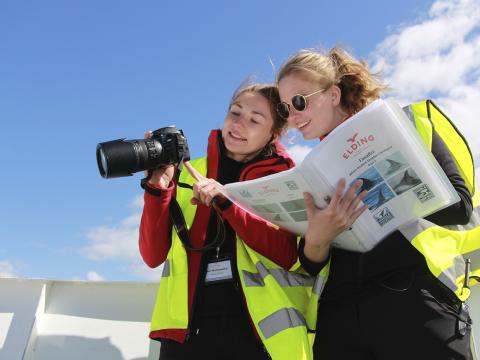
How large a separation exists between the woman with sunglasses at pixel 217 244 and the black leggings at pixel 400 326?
17 cm

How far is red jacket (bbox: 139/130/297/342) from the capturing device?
1.82 meters

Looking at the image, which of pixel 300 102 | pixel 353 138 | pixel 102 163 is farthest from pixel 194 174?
pixel 353 138

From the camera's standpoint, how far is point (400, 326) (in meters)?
1.40

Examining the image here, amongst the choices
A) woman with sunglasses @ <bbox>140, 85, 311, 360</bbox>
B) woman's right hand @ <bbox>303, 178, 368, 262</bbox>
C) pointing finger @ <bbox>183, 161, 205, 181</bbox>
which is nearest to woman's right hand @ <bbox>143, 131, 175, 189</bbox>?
woman with sunglasses @ <bbox>140, 85, 311, 360</bbox>

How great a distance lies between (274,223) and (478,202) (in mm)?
706

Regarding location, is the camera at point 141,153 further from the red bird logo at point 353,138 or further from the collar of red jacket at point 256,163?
the red bird logo at point 353,138

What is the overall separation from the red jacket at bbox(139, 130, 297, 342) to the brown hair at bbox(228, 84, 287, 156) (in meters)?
0.07

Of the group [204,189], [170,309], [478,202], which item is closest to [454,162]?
[478,202]

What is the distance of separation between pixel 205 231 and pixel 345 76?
864mm

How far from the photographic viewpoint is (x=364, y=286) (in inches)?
60.2

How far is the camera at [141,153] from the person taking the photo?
180 cm

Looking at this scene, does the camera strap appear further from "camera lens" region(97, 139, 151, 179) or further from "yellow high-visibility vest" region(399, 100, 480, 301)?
"yellow high-visibility vest" region(399, 100, 480, 301)

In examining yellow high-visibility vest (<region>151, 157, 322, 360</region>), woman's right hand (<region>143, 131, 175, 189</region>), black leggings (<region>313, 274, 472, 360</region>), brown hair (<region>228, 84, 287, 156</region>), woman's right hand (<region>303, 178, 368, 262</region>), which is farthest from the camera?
brown hair (<region>228, 84, 287, 156</region>)

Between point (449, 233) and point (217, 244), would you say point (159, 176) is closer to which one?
point (217, 244)
